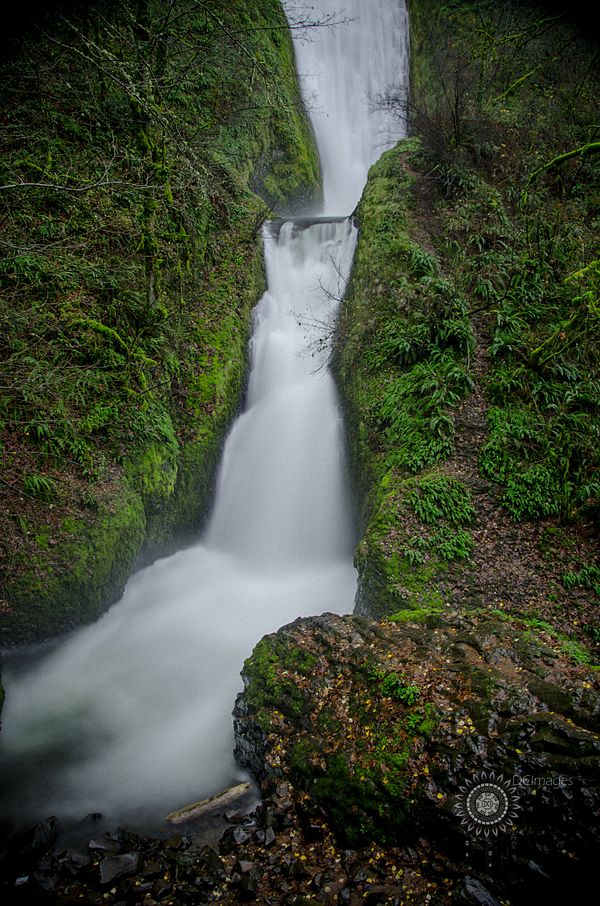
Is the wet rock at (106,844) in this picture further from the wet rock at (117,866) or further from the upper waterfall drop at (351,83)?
the upper waterfall drop at (351,83)

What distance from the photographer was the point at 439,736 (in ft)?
11.6

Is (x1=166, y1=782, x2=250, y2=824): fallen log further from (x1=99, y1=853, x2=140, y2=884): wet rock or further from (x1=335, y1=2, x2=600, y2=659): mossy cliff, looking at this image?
(x1=335, y1=2, x2=600, y2=659): mossy cliff

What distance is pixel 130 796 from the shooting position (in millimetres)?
4723

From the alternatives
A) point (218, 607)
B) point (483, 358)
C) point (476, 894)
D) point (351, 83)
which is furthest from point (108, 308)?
point (351, 83)

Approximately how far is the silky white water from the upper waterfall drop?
8472 mm

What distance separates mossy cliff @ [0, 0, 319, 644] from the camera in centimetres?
619

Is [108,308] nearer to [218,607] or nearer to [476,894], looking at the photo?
[218,607]

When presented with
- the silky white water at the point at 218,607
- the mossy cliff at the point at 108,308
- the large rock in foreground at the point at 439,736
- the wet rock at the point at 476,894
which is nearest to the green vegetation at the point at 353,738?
the large rock in foreground at the point at 439,736

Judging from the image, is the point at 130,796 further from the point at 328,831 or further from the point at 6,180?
the point at 6,180

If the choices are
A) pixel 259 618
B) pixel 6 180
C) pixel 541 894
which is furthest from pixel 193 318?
pixel 541 894

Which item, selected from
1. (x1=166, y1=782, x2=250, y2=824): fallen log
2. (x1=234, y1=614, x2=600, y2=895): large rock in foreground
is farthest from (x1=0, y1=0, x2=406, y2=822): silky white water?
(x1=234, y1=614, x2=600, y2=895): large rock in foreground

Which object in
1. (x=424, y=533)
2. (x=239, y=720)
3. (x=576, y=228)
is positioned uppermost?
(x=576, y=228)

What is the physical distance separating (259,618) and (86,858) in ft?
12.3

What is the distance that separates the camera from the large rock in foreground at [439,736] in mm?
2844
